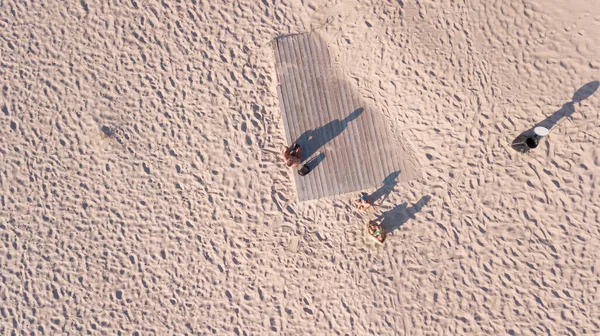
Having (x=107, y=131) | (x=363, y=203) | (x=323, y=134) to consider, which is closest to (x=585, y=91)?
(x=363, y=203)

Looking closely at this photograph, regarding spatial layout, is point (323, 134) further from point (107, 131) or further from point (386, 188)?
point (107, 131)

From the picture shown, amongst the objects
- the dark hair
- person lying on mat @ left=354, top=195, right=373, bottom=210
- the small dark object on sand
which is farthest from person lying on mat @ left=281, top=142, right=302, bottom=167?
the small dark object on sand

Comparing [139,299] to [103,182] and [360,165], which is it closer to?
[103,182]

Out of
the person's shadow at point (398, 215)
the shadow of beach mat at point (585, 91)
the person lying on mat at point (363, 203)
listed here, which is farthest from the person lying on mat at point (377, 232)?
the shadow of beach mat at point (585, 91)

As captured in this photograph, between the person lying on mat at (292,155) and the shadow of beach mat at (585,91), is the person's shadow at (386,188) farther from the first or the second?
the shadow of beach mat at (585,91)

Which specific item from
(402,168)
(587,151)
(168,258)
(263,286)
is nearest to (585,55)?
(587,151)
